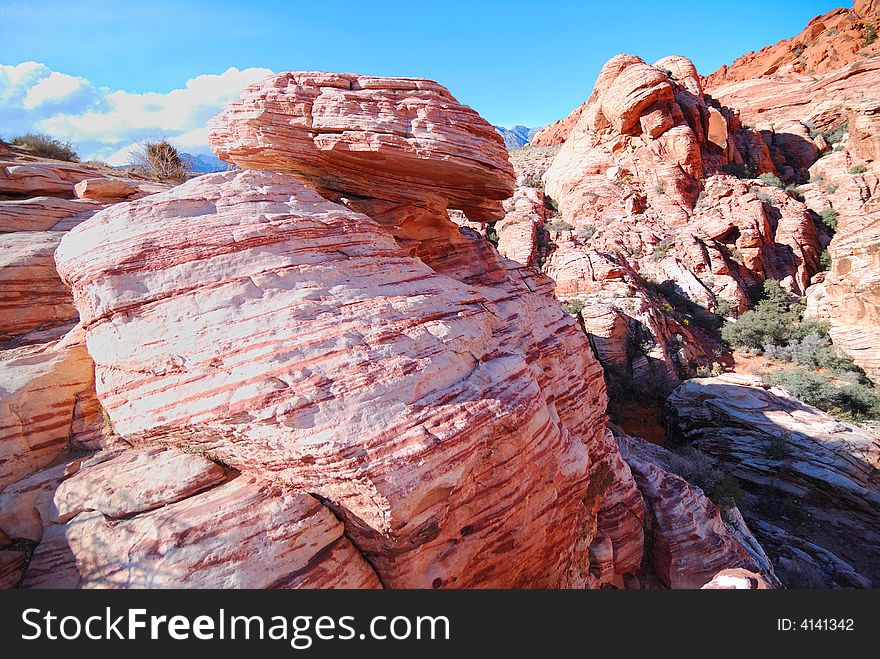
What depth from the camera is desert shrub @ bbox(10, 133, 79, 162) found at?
15828mm

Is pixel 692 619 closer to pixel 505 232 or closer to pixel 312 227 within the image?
pixel 312 227

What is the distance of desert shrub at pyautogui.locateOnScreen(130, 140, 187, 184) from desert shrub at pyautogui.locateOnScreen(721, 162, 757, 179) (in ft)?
120

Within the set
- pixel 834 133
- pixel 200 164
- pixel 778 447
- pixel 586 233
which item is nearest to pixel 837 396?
pixel 778 447

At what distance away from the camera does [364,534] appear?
14.0ft

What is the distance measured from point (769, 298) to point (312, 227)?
90.4 feet

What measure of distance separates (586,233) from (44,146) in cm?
2963

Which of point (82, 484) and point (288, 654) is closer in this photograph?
point (288, 654)

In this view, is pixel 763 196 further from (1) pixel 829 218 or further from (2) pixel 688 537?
(2) pixel 688 537

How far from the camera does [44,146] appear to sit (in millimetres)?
16094

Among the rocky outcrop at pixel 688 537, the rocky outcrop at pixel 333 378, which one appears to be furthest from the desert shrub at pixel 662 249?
the rocky outcrop at pixel 333 378

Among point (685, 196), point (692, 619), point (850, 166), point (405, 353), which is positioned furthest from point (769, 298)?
point (405, 353)

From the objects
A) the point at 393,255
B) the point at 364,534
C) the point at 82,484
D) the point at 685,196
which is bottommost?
the point at 364,534

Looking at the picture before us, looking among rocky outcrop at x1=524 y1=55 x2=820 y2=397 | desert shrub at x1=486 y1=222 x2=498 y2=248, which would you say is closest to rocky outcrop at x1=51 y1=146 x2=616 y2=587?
rocky outcrop at x1=524 y1=55 x2=820 y2=397

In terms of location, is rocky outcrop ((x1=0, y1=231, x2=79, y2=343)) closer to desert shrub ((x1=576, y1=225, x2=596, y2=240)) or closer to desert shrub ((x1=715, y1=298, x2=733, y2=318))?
desert shrub ((x1=576, y1=225, x2=596, y2=240))
